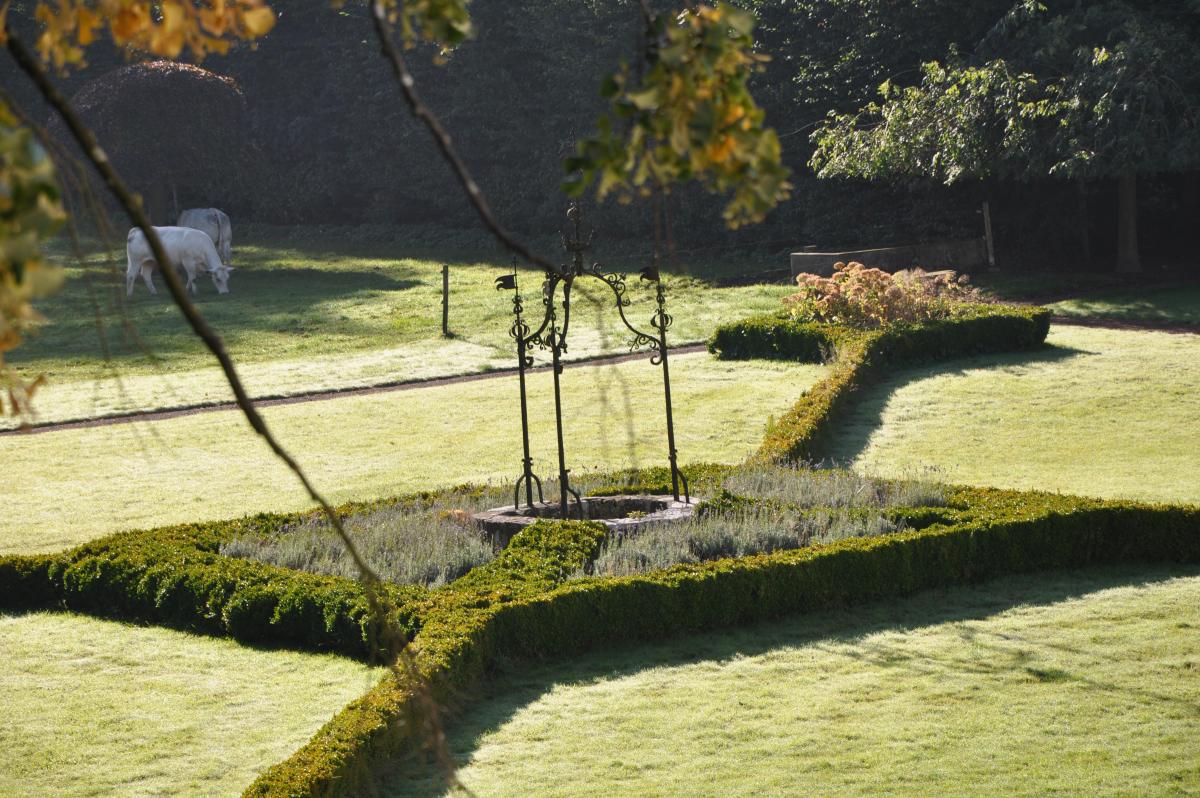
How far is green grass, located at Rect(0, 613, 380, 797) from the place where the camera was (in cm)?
666

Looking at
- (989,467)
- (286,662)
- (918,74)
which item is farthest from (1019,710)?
(918,74)

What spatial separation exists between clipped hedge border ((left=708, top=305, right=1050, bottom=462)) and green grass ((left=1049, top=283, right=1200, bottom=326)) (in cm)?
325

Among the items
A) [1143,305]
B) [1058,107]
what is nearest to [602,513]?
[1143,305]

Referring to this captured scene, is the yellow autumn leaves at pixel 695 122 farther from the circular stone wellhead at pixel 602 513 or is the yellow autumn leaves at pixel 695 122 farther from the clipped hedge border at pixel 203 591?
the circular stone wellhead at pixel 602 513

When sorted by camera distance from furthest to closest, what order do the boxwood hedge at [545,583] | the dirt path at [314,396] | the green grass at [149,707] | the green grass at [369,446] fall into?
the dirt path at [314,396] < the green grass at [369,446] < the boxwood hedge at [545,583] < the green grass at [149,707]

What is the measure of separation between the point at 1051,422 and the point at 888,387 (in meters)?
2.69

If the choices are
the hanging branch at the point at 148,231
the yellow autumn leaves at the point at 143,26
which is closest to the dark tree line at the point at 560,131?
the yellow autumn leaves at the point at 143,26

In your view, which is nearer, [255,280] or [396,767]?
[396,767]

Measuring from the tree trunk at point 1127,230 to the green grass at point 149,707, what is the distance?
73.1 feet

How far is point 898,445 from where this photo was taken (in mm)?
14297

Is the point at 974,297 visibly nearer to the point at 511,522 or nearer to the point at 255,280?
the point at 511,522

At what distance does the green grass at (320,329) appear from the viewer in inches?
836

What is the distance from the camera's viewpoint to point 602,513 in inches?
434

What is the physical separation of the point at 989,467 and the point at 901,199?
1948 cm
